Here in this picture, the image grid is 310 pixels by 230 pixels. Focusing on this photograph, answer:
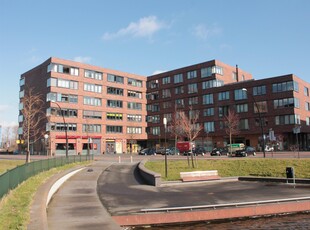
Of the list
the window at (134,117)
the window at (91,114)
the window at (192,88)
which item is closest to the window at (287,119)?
the window at (192,88)

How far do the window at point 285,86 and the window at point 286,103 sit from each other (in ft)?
6.34

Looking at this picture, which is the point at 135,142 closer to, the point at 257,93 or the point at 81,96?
the point at 81,96

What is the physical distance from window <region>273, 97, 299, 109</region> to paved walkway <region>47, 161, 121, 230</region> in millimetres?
54062

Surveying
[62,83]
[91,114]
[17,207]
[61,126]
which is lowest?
[17,207]

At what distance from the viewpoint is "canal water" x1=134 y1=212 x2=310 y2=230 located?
11.1 metres

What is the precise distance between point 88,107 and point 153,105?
20920mm

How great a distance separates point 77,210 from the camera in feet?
40.7

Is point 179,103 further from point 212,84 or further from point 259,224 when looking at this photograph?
point 259,224

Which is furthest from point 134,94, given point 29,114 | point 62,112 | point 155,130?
point 29,114

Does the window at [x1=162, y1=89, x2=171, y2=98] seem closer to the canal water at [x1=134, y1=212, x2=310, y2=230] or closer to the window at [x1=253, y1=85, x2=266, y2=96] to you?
the window at [x1=253, y1=85, x2=266, y2=96]

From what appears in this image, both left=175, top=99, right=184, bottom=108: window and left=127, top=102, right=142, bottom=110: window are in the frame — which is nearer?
left=175, top=99, right=184, bottom=108: window

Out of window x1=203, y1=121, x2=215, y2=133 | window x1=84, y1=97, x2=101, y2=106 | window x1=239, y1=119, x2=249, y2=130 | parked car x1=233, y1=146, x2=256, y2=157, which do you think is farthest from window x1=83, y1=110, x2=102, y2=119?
parked car x1=233, y1=146, x2=256, y2=157

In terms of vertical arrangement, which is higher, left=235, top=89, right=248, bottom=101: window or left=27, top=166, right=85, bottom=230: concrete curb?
left=235, top=89, right=248, bottom=101: window

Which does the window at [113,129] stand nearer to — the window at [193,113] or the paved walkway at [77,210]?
the window at [193,113]
